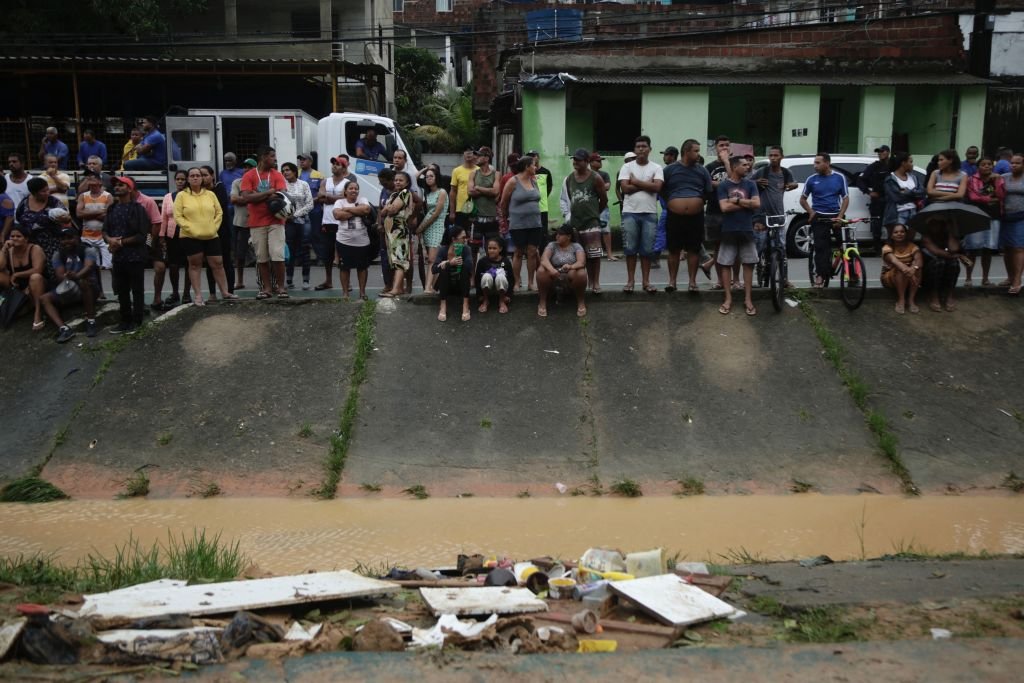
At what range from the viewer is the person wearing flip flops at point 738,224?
11.5m

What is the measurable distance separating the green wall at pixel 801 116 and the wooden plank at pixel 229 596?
67.7 ft

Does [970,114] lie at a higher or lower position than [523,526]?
higher

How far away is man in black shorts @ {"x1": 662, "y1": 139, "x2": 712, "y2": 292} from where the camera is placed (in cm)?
1191

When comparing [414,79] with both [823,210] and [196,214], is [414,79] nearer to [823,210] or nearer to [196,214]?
[196,214]

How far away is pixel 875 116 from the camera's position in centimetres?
2409

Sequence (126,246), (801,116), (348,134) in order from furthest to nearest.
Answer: (801,116), (348,134), (126,246)

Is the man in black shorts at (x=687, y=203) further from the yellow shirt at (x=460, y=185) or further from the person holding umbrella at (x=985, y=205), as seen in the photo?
the person holding umbrella at (x=985, y=205)

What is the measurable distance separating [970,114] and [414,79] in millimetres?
23868

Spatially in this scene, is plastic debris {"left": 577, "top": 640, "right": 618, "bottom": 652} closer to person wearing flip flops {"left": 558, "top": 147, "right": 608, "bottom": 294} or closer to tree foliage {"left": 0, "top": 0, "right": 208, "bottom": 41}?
person wearing flip flops {"left": 558, "top": 147, "right": 608, "bottom": 294}

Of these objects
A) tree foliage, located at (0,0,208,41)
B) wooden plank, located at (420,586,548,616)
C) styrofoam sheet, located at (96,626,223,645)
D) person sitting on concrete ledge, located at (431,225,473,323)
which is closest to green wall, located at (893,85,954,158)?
person sitting on concrete ledge, located at (431,225,473,323)

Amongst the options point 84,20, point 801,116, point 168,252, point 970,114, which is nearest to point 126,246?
point 168,252

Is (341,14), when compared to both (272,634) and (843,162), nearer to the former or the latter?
(843,162)

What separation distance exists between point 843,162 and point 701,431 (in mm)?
10732

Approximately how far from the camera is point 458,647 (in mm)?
4746
